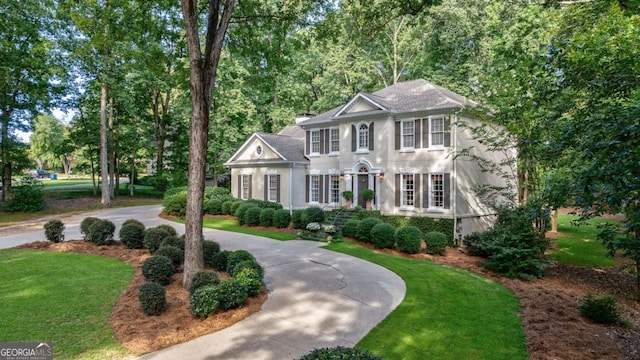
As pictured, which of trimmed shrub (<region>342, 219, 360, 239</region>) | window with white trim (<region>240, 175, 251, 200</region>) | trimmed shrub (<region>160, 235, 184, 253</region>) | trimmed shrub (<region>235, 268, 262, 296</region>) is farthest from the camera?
window with white trim (<region>240, 175, 251, 200</region>)

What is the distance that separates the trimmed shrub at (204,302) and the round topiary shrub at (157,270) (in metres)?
2.17

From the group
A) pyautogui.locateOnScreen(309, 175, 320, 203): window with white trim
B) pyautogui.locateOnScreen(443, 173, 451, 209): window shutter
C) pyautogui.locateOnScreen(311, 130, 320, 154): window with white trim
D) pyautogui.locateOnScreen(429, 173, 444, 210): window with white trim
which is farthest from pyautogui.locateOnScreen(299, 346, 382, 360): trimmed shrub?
pyautogui.locateOnScreen(311, 130, 320, 154): window with white trim

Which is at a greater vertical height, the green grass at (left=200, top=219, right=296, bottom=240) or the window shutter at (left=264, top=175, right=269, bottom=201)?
the window shutter at (left=264, top=175, right=269, bottom=201)

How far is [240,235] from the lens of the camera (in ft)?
56.4

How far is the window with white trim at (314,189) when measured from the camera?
23578 mm

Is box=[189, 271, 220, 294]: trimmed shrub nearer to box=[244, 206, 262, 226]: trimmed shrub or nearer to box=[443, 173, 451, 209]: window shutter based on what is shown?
box=[244, 206, 262, 226]: trimmed shrub

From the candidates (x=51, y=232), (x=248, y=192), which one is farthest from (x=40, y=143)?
(x=51, y=232)

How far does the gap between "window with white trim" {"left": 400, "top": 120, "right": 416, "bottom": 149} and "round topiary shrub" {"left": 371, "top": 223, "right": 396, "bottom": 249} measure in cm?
617

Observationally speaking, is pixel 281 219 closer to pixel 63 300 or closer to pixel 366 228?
pixel 366 228

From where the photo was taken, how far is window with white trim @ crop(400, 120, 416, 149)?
1909 centimetres

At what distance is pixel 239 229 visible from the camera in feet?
Answer: 62.9

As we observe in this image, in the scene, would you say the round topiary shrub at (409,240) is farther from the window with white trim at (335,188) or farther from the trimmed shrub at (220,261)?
the window with white trim at (335,188)

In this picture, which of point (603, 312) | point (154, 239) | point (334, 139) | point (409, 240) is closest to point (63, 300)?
point (154, 239)

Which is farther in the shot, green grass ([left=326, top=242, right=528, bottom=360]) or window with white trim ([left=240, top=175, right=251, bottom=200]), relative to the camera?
window with white trim ([left=240, top=175, right=251, bottom=200])
